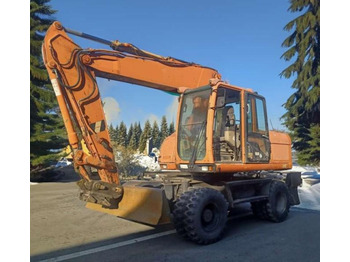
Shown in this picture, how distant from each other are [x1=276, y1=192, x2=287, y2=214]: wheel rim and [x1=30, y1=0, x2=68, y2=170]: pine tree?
1119 centimetres

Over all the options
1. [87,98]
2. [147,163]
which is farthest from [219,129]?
[147,163]

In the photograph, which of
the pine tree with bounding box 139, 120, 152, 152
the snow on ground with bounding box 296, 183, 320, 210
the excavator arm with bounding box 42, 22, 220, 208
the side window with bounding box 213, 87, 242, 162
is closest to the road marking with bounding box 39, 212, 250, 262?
the excavator arm with bounding box 42, 22, 220, 208

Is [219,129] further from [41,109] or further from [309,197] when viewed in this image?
[41,109]

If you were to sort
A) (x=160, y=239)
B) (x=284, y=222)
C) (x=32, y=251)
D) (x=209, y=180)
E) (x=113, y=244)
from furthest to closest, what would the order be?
(x=284, y=222)
(x=209, y=180)
(x=160, y=239)
(x=113, y=244)
(x=32, y=251)

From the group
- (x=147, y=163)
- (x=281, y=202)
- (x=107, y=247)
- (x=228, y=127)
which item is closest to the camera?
(x=107, y=247)

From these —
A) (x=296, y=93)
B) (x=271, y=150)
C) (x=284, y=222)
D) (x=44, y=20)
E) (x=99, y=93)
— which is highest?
(x=44, y=20)

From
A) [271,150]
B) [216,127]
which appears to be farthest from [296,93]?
[216,127]

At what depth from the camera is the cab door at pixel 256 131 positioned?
6.20 meters

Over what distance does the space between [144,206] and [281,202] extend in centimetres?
Result: 365

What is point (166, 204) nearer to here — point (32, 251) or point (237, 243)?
point (237, 243)

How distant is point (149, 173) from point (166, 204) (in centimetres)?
196

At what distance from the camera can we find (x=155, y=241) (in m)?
5.16

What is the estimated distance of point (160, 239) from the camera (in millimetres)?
5289

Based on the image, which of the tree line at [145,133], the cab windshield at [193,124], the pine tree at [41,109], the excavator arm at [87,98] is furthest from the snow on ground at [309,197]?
the tree line at [145,133]
